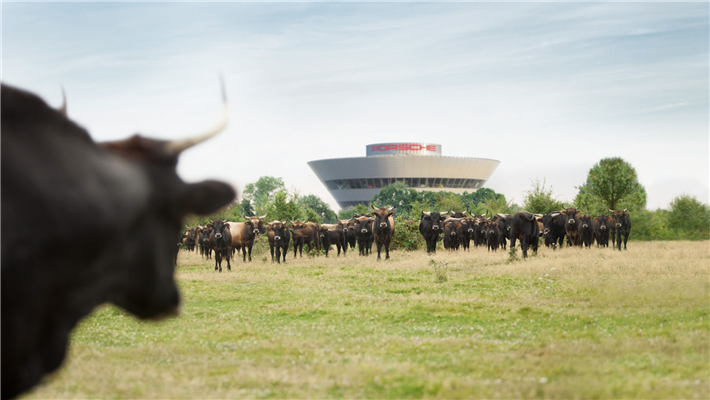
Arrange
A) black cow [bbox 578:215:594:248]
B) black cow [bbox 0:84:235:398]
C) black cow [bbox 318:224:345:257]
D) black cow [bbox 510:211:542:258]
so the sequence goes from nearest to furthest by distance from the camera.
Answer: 1. black cow [bbox 0:84:235:398]
2. black cow [bbox 510:211:542:258]
3. black cow [bbox 578:215:594:248]
4. black cow [bbox 318:224:345:257]

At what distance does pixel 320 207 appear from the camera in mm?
141625

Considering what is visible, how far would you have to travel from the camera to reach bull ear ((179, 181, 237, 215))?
3967 millimetres

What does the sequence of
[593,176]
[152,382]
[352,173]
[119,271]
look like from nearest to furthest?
1. [119,271]
2. [152,382]
3. [593,176]
4. [352,173]

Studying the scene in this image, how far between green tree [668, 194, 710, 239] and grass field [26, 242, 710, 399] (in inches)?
1940

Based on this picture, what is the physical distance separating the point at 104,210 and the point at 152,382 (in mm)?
5503

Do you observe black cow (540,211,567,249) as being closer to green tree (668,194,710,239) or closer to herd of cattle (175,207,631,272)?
herd of cattle (175,207,631,272)

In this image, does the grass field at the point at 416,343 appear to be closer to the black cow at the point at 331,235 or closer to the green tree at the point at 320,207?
the black cow at the point at 331,235

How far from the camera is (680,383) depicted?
802 centimetres

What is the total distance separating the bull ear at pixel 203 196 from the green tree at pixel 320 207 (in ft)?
439

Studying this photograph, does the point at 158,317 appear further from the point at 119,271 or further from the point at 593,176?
the point at 593,176

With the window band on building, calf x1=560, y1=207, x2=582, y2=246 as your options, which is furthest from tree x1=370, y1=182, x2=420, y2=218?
calf x1=560, y1=207, x2=582, y2=246

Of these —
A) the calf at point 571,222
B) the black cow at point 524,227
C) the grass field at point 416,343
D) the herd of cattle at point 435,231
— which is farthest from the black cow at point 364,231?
the grass field at point 416,343

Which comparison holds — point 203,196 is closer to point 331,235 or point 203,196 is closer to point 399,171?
point 331,235

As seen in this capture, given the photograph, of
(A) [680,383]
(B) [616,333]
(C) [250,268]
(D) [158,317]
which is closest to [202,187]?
(D) [158,317]
